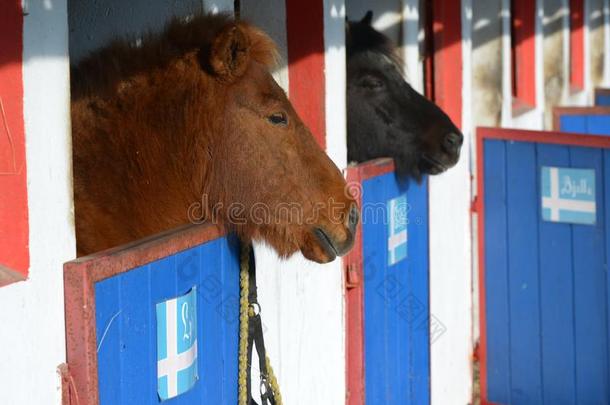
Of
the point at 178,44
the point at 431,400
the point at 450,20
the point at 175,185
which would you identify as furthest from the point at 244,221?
the point at 450,20

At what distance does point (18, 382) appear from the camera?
2.32 metres

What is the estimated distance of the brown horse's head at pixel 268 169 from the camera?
328 centimetres

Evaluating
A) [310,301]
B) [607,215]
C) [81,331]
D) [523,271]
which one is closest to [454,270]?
[523,271]

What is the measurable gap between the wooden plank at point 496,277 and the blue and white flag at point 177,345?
3137mm

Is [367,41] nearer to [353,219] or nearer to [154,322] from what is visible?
[353,219]

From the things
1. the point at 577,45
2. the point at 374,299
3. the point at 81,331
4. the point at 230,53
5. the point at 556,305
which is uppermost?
the point at 577,45

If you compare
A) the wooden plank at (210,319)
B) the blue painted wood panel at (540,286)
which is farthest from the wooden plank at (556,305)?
the wooden plank at (210,319)

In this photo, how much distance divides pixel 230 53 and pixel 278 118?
273 mm

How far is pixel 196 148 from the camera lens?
3281 millimetres

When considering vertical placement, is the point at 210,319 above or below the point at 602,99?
below

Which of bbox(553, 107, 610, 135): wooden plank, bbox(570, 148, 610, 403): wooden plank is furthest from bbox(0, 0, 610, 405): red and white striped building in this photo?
bbox(570, 148, 610, 403): wooden plank

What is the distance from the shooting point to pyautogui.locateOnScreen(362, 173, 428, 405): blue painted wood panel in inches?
183

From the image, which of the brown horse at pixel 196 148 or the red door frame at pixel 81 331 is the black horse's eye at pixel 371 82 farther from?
the red door frame at pixel 81 331

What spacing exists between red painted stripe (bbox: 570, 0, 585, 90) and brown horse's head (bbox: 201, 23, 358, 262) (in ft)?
22.3
